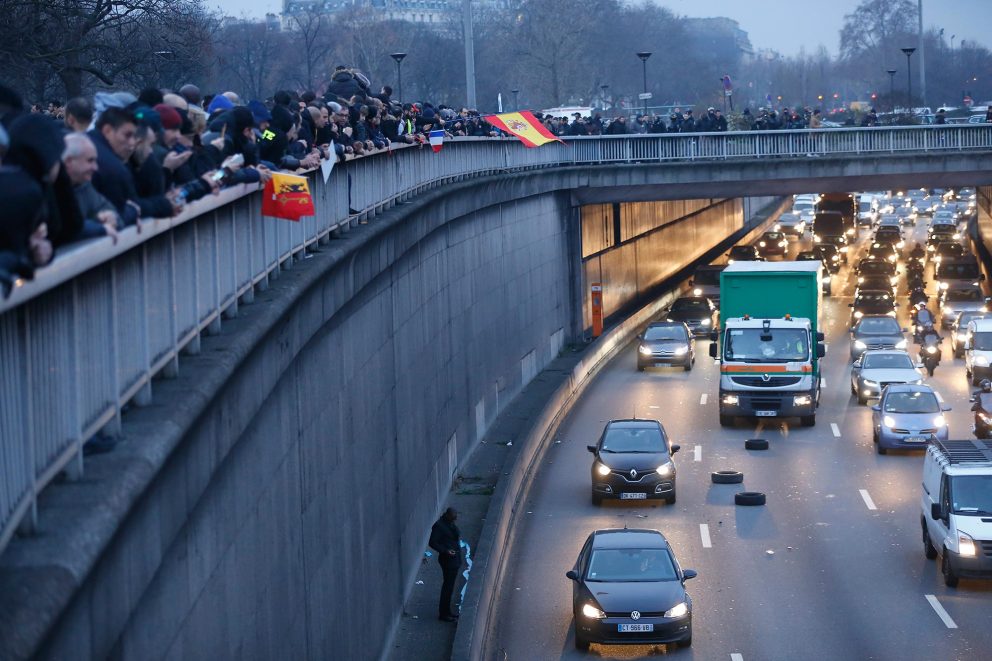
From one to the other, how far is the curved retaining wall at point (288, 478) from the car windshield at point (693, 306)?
2492 cm

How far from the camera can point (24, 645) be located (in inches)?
201

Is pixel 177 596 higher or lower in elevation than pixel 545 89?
lower

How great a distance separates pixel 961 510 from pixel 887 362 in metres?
18.2

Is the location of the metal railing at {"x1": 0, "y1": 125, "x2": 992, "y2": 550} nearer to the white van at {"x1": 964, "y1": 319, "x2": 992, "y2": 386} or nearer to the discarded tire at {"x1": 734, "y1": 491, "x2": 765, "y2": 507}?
the discarded tire at {"x1": 734, "y1": 491, "x2": 765, "y2": 507}

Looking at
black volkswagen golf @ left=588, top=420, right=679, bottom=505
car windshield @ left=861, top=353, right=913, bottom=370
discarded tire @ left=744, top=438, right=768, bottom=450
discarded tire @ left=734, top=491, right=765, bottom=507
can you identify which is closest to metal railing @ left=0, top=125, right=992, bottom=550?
black volkswagen golf @ left=588, top=420, right=679, bottom=505

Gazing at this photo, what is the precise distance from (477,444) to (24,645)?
26050mm

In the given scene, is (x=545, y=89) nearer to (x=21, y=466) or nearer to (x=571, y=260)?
(x=571, y=260)

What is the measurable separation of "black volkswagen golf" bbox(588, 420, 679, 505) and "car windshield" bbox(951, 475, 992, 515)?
7045 millimetres

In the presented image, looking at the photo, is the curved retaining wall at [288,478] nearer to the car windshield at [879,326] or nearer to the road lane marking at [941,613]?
the road lane marking at [941,613]

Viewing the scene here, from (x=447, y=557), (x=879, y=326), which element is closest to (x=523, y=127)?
Result: (x=879, y=326)

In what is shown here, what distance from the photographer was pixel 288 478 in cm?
1241

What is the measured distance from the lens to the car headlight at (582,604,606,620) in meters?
19.8

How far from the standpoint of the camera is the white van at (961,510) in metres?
21.9

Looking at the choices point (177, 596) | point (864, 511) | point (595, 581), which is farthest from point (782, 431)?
point (177, 596)
